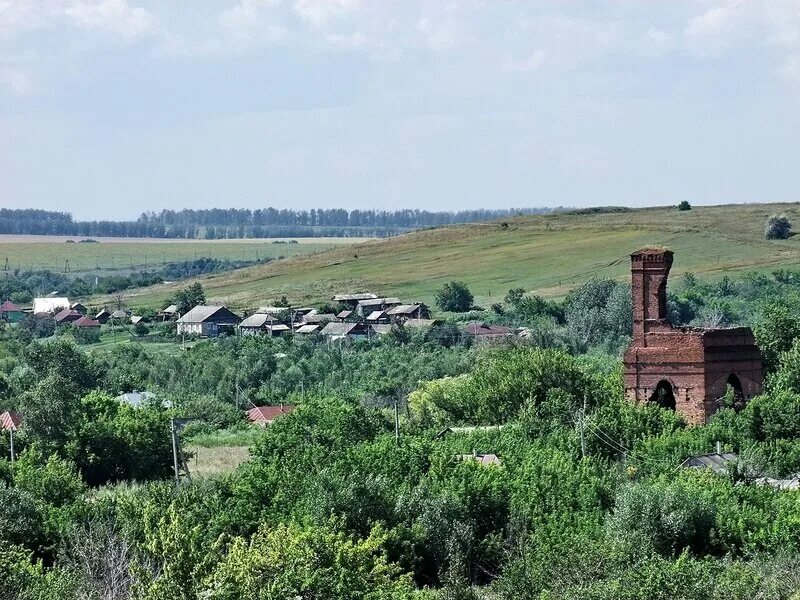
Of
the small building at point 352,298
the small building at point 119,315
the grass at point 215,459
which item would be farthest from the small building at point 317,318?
the grass at point 215,459

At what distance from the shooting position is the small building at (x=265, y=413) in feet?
236

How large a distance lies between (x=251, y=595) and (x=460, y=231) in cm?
14421

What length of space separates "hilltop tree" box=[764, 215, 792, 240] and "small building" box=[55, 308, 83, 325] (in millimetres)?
52985

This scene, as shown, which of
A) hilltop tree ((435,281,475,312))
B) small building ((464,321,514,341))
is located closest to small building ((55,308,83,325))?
hilltop tree ((435,281,475,312))

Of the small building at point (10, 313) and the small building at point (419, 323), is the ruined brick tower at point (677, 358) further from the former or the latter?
the small building at point (10, 313)

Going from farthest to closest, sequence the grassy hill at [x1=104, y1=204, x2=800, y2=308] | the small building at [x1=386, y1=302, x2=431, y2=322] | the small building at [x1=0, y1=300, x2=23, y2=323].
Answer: the small building at [x1=0, y1=300, x2=23, y2=323] < the grassy hill at [x1=104, y1=204, x2=800, y2=308] < the small building at [x1=386, y1=302, x2=431, y2=322]

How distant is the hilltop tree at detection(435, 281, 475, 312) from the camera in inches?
4865

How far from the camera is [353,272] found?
497 ft

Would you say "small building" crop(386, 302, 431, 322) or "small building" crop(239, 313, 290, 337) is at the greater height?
"small building" crop(386, 302, 431, 322)

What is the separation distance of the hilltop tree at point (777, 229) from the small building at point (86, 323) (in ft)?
169

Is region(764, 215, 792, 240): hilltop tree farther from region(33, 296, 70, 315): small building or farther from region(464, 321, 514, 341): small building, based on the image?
region(33, 296, 70, 315): small building

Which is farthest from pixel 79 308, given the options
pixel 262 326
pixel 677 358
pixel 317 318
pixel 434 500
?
pixel 434 500

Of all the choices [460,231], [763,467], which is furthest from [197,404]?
[460,231]

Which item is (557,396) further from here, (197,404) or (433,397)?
(197,404)
